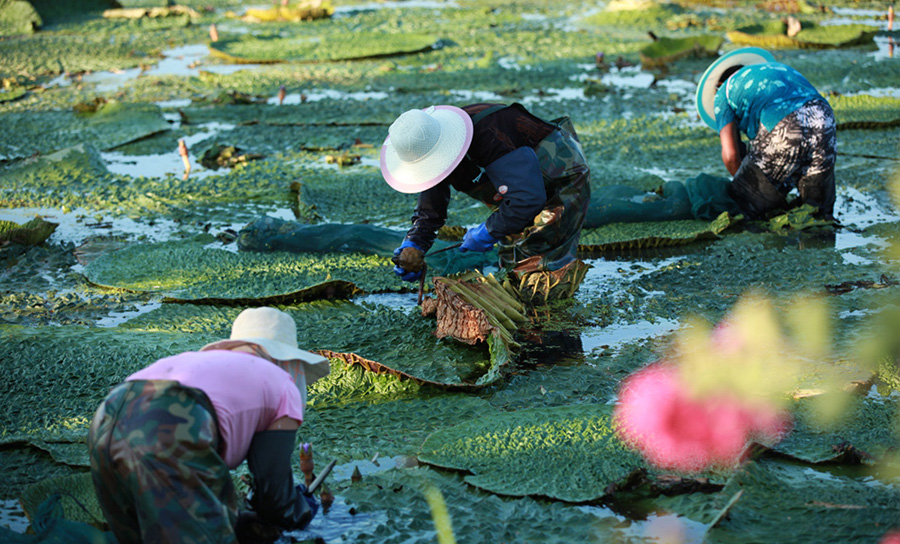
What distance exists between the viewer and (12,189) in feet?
21.4

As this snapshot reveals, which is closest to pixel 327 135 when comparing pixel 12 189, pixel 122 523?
pixel 12 189

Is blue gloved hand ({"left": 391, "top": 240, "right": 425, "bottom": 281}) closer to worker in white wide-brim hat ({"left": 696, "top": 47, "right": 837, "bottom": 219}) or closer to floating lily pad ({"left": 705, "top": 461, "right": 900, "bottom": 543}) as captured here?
floating lily pad ({"left": 705, "top": 461, "right": 900, "bottom": 543})

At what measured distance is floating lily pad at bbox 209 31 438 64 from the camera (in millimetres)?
11250

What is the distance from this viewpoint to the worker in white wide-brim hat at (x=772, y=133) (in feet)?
16.8

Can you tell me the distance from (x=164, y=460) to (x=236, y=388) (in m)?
0.24

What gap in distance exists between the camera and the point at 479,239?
13.4ft

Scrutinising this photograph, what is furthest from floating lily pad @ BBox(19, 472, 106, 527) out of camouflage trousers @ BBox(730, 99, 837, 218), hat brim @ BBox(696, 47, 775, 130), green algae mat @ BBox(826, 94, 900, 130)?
green algae mat @ BBox(826, 94, 900, 130)

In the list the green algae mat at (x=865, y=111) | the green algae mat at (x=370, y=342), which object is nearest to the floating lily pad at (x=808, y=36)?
the green algae mat at (x=865, y=111)

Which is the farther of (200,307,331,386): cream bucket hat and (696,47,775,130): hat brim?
(696,47,775,130): hat brim

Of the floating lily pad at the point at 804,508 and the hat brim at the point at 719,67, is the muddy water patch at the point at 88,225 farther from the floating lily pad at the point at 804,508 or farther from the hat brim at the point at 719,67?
the floating lily pad at the point at 804,508

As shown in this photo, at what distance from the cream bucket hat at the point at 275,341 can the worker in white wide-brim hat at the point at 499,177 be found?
1487 mm

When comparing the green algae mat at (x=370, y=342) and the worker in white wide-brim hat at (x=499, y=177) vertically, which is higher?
the worker in white wide-brim hat at (x=499, y=177)

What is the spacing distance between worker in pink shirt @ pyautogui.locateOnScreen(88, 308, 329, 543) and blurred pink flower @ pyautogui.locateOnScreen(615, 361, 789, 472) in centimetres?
122

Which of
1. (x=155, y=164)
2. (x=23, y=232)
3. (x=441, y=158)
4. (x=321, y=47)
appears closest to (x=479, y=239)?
(x=441, y=158)
